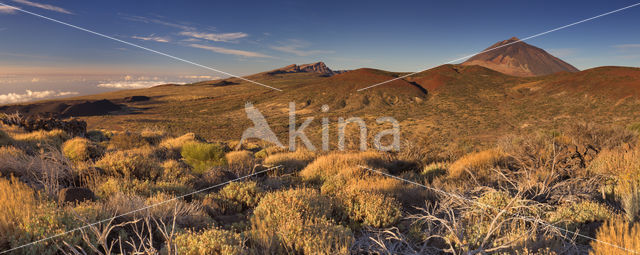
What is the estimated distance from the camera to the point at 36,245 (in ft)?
9.83

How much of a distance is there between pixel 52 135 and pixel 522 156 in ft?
54.5

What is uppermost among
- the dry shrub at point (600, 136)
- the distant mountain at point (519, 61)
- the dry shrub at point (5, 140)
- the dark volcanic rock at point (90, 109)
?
the distant mountain at point (519, 61)

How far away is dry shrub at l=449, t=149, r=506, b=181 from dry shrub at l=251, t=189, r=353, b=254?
4133 millimetres

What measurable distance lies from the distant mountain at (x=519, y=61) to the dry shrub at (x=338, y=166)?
399 feet

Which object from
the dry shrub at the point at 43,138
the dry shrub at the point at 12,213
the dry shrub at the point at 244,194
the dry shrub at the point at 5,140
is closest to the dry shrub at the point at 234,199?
the dry shrub at the point at 244,194

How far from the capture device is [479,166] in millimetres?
7449

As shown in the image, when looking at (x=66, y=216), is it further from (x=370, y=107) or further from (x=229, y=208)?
(x=370, y=107)

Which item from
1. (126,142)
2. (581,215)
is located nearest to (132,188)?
(581,215)

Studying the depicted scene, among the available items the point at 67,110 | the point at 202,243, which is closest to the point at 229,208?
the point at 202,243

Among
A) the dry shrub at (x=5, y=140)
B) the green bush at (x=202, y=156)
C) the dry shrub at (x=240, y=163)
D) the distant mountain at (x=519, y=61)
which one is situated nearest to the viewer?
the dry shrub at (x=240, y=163)

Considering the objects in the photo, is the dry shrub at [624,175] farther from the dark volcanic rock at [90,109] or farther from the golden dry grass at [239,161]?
the dark volcanic rock at [90,109]

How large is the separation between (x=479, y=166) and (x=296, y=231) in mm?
5905

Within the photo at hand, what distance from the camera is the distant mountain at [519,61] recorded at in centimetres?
11890

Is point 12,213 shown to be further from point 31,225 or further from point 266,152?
point 266,152
